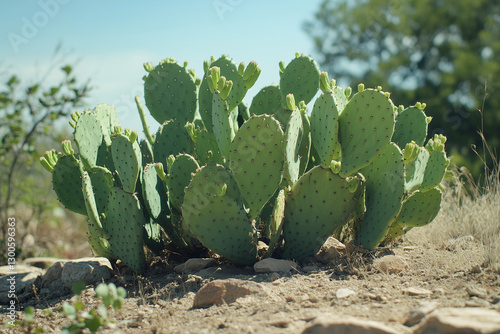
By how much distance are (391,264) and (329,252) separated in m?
0.42

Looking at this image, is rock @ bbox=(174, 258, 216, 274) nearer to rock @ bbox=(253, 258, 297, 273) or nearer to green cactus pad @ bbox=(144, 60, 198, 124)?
rock @ bbox=(253, 258, 297, 273)

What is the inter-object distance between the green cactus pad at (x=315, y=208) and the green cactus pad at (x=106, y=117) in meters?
1.43

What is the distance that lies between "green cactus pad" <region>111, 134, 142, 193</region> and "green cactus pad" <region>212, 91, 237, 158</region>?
0.53m

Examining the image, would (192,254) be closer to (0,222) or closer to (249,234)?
(249,234)

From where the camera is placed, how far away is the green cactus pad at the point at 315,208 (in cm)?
310

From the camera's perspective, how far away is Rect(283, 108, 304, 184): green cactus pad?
285cm

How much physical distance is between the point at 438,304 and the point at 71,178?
258 centimetres

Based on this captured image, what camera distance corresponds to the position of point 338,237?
3.74m

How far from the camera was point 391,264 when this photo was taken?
3021 millimetres

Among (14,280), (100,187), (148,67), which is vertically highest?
(148,67)

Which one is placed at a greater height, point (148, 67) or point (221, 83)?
point (148, 67)

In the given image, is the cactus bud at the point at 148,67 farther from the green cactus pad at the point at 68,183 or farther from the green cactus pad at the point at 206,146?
the green cactus pad at the point at 68,183

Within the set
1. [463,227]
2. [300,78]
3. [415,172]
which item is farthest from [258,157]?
[463,227]

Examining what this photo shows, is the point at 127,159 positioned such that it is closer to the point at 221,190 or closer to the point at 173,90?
the point at 221,190
